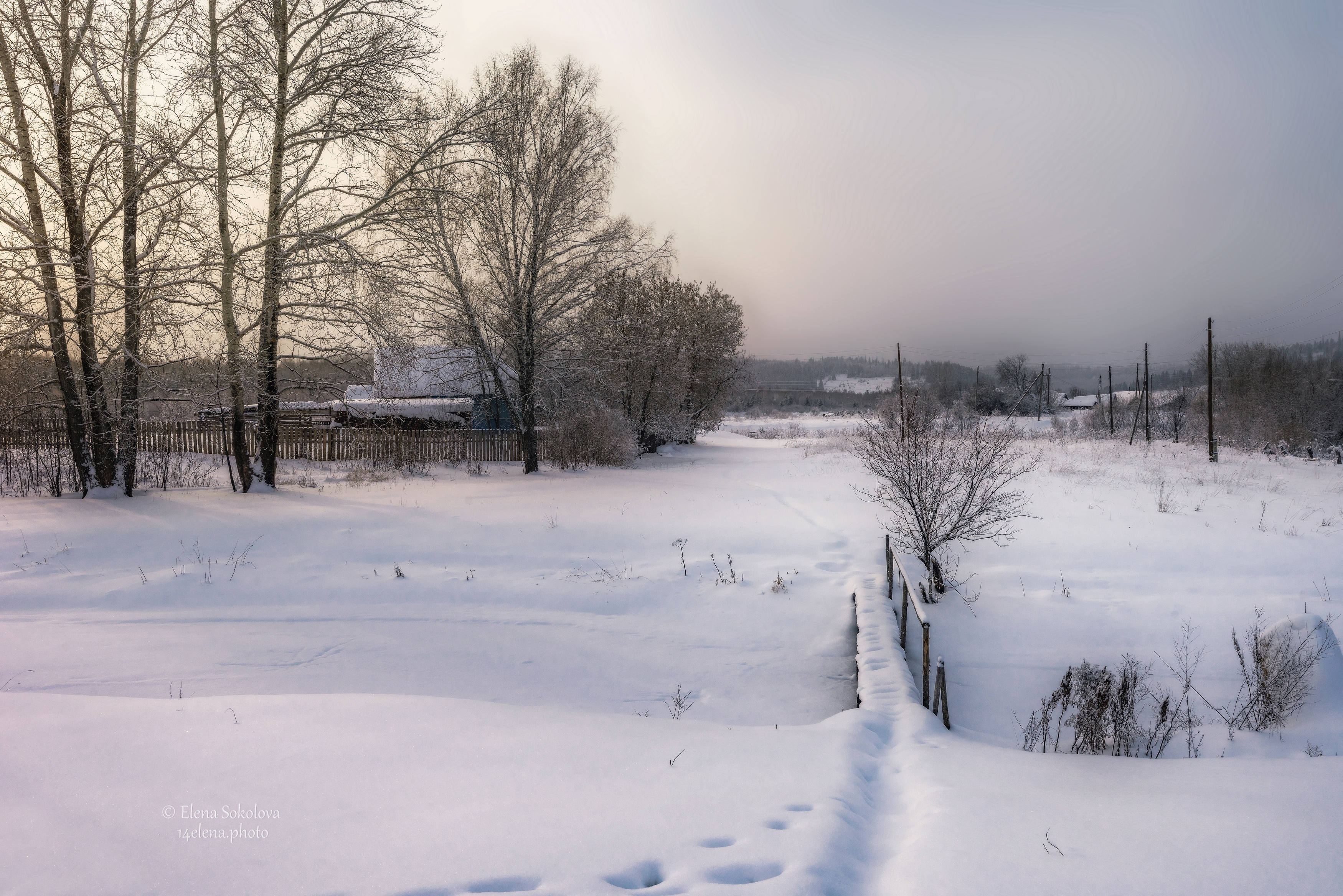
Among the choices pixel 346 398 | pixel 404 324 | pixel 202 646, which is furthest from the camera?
pixel 404 324

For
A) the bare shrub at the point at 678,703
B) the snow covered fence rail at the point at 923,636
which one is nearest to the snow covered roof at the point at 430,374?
the bare shrub at the point at 678,703

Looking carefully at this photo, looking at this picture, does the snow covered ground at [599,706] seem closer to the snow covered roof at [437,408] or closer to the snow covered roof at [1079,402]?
the snow covered roof at [437,408]

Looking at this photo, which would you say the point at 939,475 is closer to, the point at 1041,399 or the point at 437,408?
the point at 437,408

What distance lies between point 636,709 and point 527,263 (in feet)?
47.3

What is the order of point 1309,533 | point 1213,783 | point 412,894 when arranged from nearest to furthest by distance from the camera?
point 412,894
point 1213,783
point 1309,533

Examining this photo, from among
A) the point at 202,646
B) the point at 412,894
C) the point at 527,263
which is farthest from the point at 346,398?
the point at 412,894

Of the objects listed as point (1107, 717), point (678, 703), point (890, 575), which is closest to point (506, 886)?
point (678, 703)

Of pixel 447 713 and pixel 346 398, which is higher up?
pixel 346 398

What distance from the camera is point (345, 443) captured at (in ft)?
64.2

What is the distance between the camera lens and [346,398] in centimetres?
1346

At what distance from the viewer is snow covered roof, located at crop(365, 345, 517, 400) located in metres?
13.1

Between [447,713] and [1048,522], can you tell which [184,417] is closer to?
[447,713]

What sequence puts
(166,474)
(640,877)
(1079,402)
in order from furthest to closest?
(1079,402) → (166,474) → (640,877)

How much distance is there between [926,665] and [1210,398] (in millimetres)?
28437
